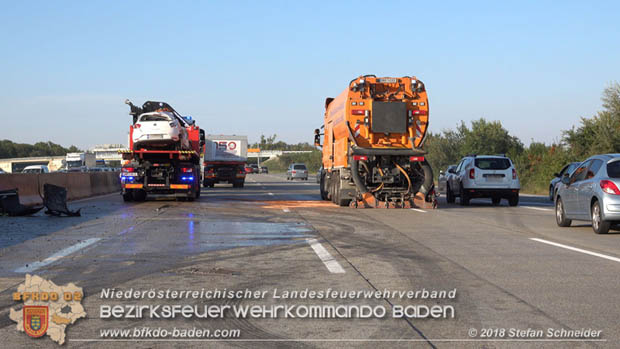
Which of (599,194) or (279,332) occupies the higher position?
(599,194)

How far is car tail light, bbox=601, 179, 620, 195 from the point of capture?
45.0 feet

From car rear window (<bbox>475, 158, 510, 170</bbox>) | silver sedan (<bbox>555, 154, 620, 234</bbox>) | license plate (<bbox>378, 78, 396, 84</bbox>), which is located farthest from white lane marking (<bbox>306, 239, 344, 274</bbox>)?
car rear window (<bbox>475, 158, 510, 170</bbox>)

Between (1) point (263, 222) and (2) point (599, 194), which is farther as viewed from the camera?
(1) point (263, 222)

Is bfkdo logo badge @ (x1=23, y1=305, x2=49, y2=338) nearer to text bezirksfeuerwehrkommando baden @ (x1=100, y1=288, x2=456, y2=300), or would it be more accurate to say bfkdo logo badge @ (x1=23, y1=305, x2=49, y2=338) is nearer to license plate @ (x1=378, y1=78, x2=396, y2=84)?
text bezirksfeuerwehrkommando baden @ (x1=100, y1=288, x2=456, y2=300)

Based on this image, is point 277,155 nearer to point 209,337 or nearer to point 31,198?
point 31,198

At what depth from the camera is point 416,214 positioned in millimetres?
19688

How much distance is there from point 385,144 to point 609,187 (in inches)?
353

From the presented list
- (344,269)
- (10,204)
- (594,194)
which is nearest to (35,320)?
(344,269)

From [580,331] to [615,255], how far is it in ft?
17.9

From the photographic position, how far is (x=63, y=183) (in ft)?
87.1

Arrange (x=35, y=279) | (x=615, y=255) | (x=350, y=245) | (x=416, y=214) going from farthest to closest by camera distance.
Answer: (x=416, y=214) → (x=350, y=245) → (x=615, y=255) → (x=35, y=279)

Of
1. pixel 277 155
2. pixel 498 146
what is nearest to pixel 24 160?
pixel 277 155

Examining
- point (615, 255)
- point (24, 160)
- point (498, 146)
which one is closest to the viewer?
point (615, 255)

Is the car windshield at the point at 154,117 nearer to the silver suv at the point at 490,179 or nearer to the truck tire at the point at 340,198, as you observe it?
the truck tire at the point at 340,198
